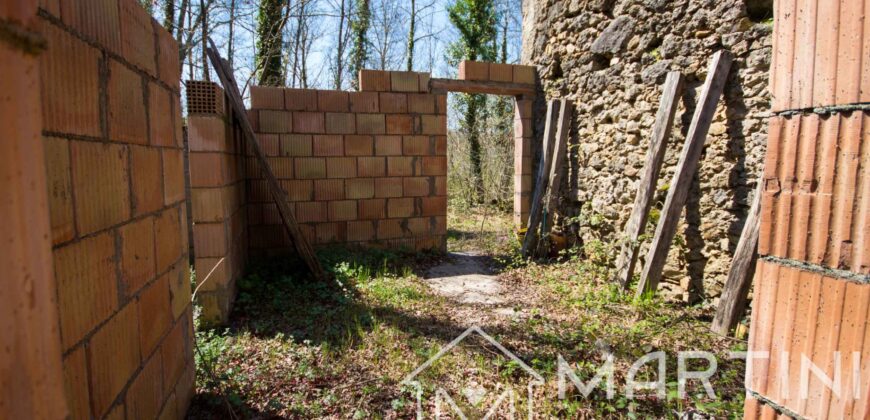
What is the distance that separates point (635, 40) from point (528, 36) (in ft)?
7.76

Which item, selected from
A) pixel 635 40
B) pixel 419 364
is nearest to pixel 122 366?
pixel 419 364

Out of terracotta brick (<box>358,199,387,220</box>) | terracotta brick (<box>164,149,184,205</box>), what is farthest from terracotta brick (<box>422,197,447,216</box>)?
terracotta brick (<box>164,149,184,205</box>)

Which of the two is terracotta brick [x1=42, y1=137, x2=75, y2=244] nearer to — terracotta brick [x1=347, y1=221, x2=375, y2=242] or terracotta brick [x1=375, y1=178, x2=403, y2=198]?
terracotta brick [x1=347, y1=221, x2=375, y2=242]

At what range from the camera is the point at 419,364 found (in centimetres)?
287

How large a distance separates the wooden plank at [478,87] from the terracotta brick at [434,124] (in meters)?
0.36

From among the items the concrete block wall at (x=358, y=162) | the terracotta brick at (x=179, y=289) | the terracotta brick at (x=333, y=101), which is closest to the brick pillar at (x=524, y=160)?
the concrete block wall at (x=358, y=162)

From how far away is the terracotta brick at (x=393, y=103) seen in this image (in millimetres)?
5523

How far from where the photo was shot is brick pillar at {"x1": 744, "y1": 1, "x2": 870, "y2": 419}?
77 centimetres

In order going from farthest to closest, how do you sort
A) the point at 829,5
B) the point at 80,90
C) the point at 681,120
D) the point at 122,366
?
the point at 681,120 < the point at 122,366 < the point at 80,90 < the point at 829,5

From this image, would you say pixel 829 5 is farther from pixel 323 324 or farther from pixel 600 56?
pixel 600 56

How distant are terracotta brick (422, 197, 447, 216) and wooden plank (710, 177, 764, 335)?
3.44 m

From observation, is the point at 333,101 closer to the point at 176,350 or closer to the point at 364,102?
the point at 364,102

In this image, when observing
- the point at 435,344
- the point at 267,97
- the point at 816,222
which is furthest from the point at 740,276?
the point at 267,97

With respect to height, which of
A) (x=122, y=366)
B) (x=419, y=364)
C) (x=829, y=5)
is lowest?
(x=419, y=364)
